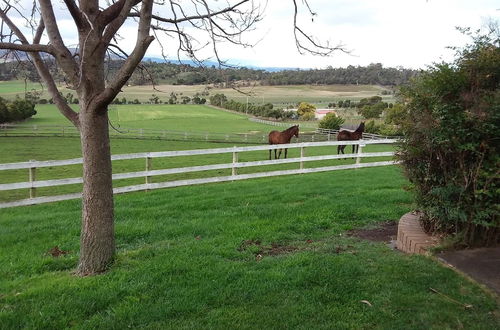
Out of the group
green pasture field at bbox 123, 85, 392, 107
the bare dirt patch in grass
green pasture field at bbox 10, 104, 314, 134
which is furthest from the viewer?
green pasture field at bbox 123, 85, 392, 107

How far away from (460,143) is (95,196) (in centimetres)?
378

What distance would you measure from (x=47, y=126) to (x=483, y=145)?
63832 millimetres

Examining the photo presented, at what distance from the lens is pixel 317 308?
3502mm

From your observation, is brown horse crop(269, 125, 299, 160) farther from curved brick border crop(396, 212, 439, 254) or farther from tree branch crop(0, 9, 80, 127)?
tree branch crop(0, 9, 80, 127)

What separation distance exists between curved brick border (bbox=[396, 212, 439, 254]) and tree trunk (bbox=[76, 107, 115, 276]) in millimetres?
3309

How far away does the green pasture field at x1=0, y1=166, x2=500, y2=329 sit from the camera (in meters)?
3.35

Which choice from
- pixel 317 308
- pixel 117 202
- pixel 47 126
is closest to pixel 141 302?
pixel 317 308

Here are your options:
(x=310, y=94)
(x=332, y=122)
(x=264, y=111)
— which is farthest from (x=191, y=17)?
(x=310, y=94)

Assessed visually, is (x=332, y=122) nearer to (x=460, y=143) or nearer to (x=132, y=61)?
(x=460, y=143)

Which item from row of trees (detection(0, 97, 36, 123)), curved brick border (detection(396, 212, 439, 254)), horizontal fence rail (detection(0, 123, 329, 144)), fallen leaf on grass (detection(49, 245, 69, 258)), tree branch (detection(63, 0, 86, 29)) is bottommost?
horizontal fence rail (detection(0, 123, 329, 144))

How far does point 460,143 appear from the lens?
15.1 ft

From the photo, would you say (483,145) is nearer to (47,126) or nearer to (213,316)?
(213,316)

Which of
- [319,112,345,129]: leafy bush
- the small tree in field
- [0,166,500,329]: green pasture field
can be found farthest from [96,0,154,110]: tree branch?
the small tree in field

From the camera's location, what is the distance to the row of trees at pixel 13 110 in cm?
5951
